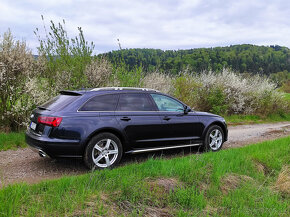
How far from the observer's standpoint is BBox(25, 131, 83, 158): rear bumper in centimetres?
481

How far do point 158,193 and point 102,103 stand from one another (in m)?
2.27

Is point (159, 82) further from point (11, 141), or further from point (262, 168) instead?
point (262, 168)

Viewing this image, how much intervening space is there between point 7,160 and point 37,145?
64.1 inches

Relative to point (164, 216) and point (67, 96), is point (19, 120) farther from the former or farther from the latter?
point (164, 216)

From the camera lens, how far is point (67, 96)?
17.9 feet

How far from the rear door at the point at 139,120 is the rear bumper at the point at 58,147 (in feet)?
3.39

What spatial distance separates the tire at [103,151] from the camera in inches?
198

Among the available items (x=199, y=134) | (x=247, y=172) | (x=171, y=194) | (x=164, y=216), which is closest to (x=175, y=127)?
(x=199, y=134)

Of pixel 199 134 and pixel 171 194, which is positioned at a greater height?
pixel 199 134

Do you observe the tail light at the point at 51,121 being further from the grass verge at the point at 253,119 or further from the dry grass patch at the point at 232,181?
the grass verge at the point at 253,119

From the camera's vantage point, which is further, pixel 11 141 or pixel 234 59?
pixel 234 59

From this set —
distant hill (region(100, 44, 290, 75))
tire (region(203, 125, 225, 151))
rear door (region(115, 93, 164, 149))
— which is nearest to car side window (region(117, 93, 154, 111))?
rear door (region(115, 93, 164, 149))

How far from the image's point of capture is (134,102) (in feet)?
19.4

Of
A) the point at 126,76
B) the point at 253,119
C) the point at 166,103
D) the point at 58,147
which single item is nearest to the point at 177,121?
the point at 166,103
